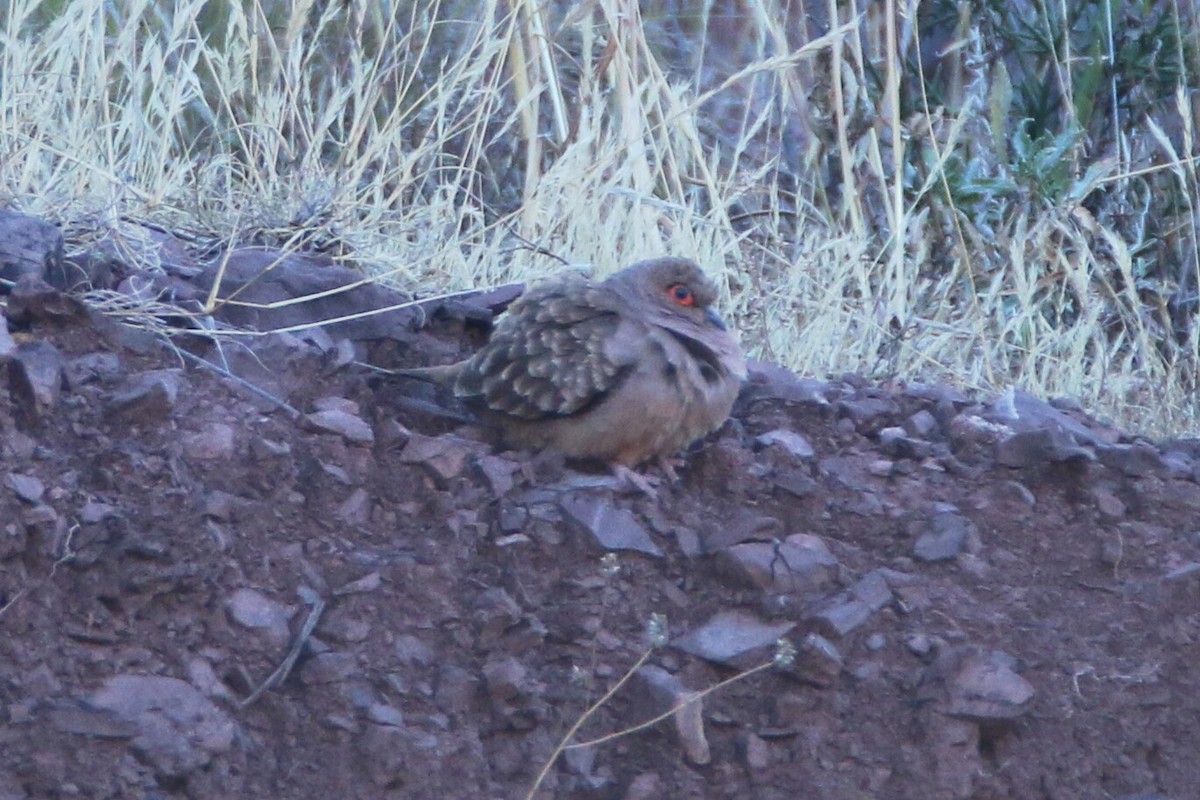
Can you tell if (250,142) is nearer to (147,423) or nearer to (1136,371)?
(147,423)

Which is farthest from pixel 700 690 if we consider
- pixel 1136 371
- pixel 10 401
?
pixel 1136 371

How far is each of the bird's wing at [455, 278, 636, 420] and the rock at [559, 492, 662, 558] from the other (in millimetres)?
301

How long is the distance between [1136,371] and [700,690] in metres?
3.23

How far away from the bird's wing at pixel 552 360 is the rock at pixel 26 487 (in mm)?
1093

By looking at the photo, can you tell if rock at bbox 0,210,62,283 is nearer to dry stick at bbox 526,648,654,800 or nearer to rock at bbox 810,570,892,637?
dry stick at bbox 526,648,654,800

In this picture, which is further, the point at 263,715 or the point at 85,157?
the point at 85,157

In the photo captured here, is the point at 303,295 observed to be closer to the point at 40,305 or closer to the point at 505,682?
the point at 40,305

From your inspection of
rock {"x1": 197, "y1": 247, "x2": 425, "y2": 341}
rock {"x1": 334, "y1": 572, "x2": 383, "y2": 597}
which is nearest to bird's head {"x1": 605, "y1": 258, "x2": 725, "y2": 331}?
rock {"x1": 197, "y1": 247, "x2": 425, "y2": 341}

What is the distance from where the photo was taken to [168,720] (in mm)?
2732

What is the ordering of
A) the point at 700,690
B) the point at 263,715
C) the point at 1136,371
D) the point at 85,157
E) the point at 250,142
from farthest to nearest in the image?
the point at 1136,371 < the point at 250,142 < the point at 85,157 < the point at 700,690 < the point at 263,715

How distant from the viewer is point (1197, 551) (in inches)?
142

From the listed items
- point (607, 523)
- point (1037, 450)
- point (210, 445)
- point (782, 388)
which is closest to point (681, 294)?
point (782, 388)

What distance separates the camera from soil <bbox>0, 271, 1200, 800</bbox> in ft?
9.29

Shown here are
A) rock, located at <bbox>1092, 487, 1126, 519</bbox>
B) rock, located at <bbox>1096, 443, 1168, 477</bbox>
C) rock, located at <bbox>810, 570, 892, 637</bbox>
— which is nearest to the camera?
rock, located at <bbox>810, 570, 892, 637</bbox>
